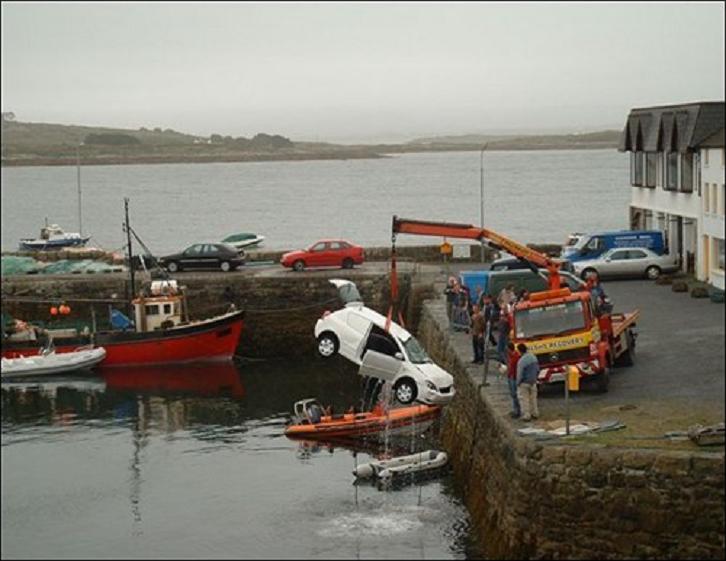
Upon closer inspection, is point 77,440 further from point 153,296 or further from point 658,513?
point 658,513

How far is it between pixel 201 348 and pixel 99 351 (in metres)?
3.30

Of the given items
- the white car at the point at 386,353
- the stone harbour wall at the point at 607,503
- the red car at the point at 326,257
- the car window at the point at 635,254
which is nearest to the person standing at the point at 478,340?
the white car at the point at 386,353

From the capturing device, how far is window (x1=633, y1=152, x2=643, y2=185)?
5106 cm

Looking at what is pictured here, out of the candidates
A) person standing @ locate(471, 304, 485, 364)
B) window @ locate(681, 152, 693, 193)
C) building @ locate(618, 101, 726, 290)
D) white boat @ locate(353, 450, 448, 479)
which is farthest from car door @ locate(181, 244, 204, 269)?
white boat @ locate(353, 450, 448, 479)

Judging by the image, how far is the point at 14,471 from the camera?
30188 mm

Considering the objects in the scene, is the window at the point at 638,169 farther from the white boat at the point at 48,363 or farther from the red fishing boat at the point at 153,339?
the white boat at the point at 48,363

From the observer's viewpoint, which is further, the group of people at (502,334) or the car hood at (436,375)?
the car hood at (436,375)

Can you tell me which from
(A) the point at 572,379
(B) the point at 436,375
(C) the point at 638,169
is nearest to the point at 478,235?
(B) the point at 436,375

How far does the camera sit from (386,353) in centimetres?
3334

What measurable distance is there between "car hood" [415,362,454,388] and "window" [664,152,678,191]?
1658cm

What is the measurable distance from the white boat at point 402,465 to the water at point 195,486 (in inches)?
15.4

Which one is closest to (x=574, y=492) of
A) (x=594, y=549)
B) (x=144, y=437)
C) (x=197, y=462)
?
(x=594, y=549)

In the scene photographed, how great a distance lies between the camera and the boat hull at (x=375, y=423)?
108 feet

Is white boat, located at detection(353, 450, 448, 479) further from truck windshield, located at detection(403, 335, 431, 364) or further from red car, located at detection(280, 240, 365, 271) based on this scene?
red car, located at detection(280, 240, 365, 271)
